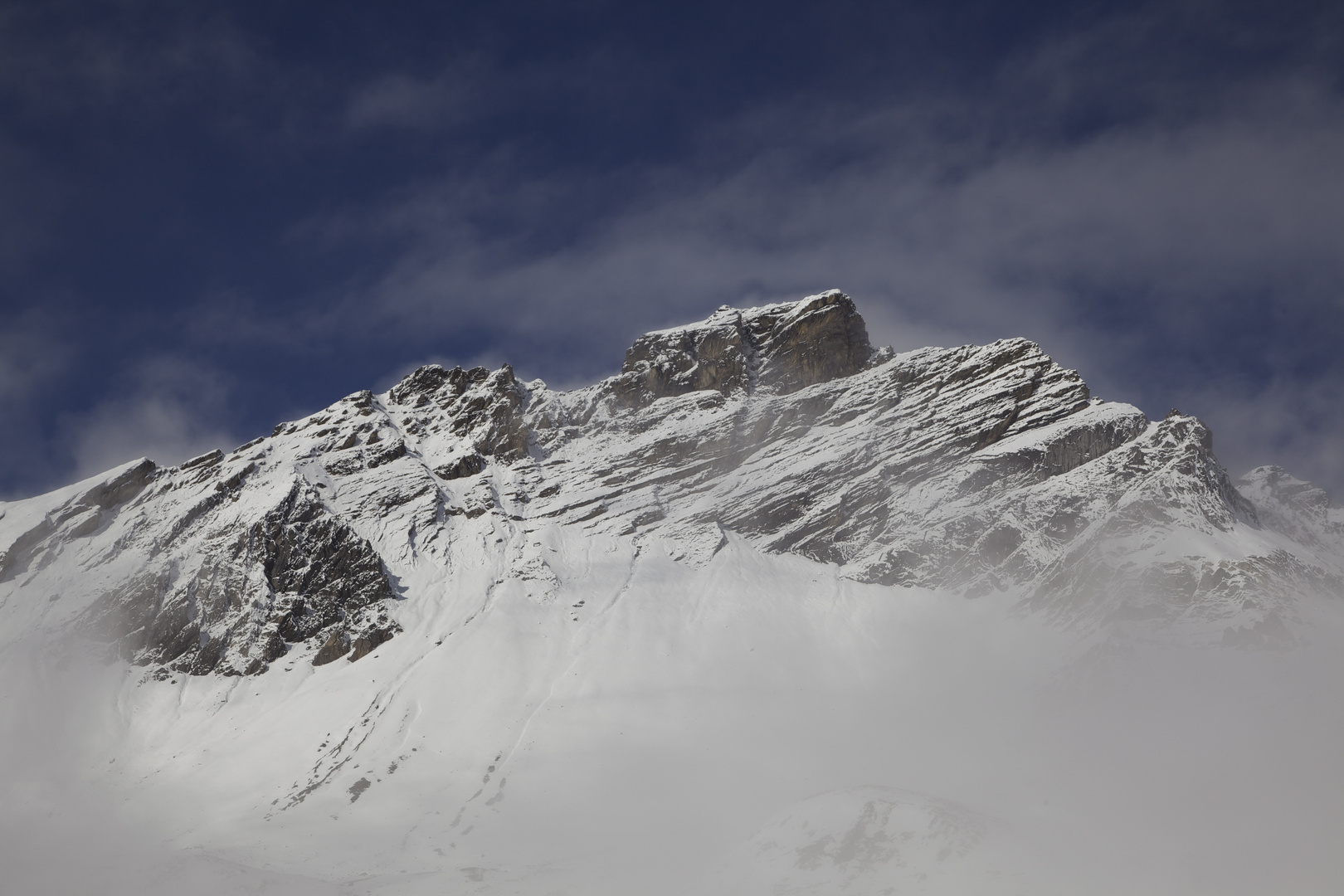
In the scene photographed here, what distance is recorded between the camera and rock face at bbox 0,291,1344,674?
137500mm

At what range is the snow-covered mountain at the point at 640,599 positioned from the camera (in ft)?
344

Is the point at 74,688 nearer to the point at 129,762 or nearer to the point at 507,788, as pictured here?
Answer: the point at 129,762

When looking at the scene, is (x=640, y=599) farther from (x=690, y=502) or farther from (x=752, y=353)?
(x=752, y=353)

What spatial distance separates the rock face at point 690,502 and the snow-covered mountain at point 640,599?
1.71 feet

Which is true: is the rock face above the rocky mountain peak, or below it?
below

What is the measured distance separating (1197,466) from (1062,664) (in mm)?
36439

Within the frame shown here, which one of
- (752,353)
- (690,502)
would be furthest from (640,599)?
(752,353)

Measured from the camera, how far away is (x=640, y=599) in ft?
465

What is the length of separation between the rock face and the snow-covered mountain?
0.52 metres

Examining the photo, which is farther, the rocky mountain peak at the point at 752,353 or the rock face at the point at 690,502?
the rocky mountain peak at the point at 752,353

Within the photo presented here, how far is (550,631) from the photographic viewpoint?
13712 cm

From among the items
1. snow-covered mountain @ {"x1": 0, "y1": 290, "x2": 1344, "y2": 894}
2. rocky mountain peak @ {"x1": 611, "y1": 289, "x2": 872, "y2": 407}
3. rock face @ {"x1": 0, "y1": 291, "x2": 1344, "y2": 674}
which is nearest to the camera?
snow-covered mountain @ {"x1": 0, "y1": 290, "x2": 1344, "y2": 894}

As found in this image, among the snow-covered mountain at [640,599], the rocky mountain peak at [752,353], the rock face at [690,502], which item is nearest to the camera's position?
the snow-covered mountain at [640,599]

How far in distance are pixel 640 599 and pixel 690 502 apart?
71.0 feet
